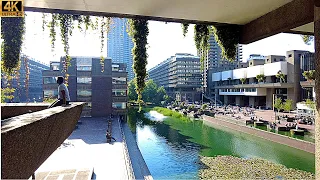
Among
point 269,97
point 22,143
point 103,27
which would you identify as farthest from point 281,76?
point 22,143

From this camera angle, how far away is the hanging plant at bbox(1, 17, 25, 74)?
4574 millimetres

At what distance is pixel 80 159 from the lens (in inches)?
551

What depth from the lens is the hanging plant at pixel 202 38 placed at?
5.59 m

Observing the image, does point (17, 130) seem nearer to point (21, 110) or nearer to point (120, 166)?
point (21, 110)

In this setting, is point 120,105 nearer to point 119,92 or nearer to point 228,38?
point 119,92

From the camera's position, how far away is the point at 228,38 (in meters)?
5.55

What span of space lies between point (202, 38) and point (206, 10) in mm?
1322

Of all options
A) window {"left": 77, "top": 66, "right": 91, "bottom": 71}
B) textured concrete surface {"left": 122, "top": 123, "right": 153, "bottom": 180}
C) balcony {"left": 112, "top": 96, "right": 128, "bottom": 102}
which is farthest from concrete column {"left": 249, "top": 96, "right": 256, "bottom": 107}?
textured concrete surface {"left": 122, "top": 123, "right": 153, "bottom": 180}

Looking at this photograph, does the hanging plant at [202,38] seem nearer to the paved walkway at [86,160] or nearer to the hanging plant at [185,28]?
the hanging plant at [185,28]

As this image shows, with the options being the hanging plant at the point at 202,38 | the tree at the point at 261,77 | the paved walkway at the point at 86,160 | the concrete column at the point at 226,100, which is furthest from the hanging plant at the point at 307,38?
the concrete column at the point at 226,100

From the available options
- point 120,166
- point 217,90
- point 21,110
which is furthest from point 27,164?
point 217,90

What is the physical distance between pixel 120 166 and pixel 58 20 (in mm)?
9222

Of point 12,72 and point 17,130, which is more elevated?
point 12,72

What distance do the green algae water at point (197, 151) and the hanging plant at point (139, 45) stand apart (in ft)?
32.5
